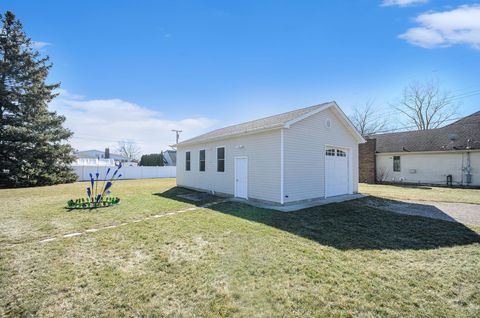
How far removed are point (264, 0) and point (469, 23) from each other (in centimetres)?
834

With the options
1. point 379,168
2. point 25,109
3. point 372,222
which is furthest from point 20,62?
point 379,168

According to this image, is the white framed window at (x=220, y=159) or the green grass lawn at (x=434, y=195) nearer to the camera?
the green grass lawn at (x=434, y=195)

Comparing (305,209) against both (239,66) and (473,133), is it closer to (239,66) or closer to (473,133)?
(239,66)

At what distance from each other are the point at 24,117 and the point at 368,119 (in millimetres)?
36866

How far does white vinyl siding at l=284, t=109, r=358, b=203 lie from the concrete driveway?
2.36 metres

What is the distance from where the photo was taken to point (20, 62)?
17688 millimetres

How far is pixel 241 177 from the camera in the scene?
10.5m

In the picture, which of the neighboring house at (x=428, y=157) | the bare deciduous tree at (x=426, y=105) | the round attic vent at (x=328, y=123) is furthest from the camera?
the bare deciduous tree at (x=426, y=105)

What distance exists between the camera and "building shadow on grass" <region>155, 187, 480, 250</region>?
4746mm

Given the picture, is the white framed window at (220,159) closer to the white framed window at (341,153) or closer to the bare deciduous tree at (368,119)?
the white framed window at (341,153)

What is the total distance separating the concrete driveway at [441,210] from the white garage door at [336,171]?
1556mm

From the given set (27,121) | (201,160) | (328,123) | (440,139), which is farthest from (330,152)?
(27,121)

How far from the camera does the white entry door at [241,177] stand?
1020cm

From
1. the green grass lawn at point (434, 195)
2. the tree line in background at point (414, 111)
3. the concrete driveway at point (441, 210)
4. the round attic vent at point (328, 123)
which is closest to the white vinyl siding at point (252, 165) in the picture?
the round attic vent at point (328, 123)
